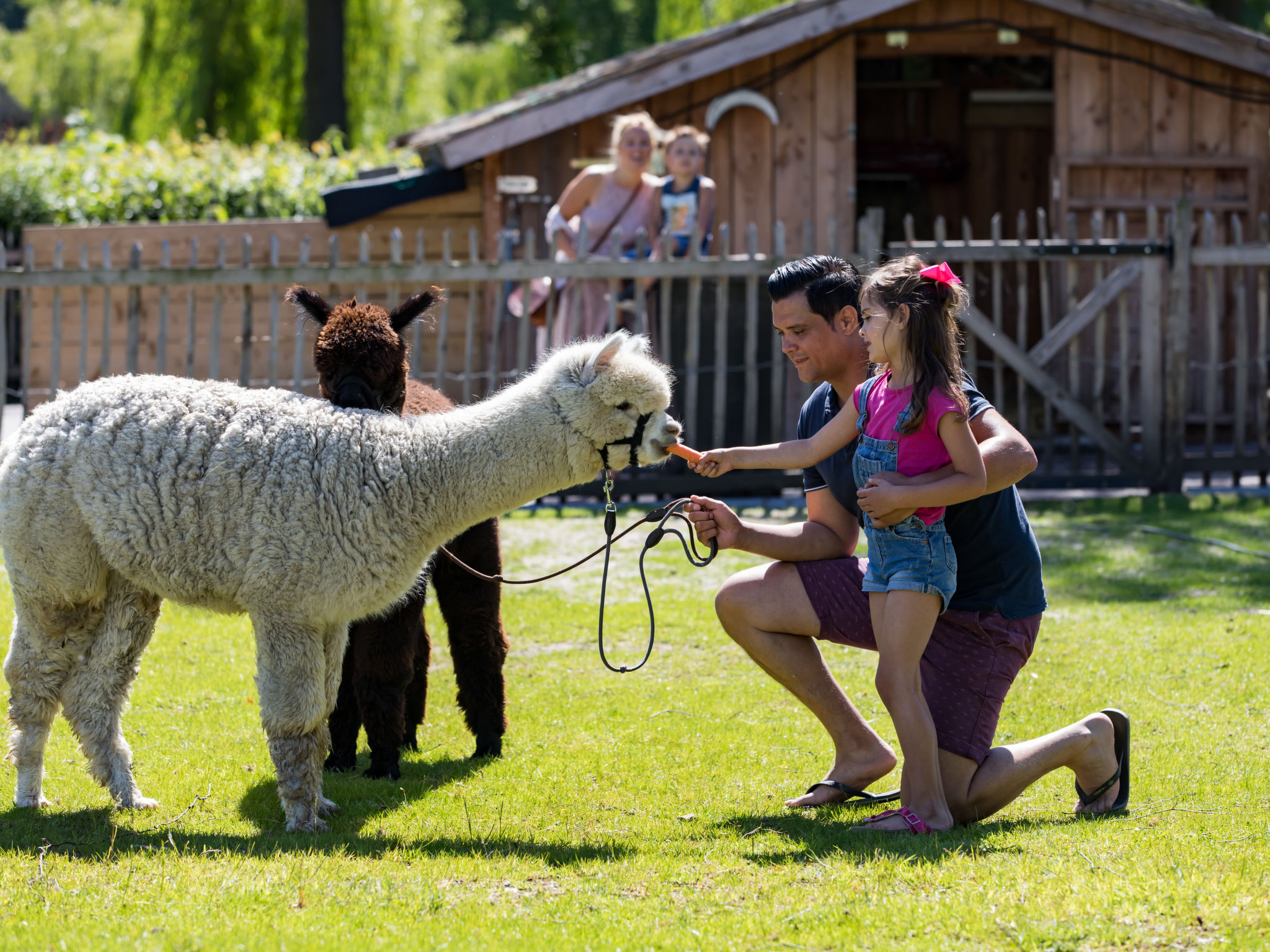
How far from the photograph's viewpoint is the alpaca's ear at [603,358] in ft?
13.5

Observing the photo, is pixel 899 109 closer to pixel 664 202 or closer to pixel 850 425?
pixel 664 202

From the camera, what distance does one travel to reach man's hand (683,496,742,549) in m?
4.34

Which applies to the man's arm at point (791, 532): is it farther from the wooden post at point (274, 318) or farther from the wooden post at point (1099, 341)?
the wooden post at point (1099, 341)

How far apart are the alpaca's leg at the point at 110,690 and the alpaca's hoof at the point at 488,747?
3.93 feet

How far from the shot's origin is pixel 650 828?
417 cm

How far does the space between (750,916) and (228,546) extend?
191 centimetres

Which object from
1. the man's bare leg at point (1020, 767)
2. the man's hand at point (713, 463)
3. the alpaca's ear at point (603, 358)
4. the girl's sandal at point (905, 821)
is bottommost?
the girl's sandal at point (905, 821)

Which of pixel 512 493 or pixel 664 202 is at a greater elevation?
pixel 664 202

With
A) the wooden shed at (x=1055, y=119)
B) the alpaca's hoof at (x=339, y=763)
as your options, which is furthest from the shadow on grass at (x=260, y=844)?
the wooden shed at (x=1055, y=119)

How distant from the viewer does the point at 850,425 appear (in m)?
4.25

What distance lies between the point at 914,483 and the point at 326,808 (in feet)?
7.07

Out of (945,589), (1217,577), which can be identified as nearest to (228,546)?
(945,589)

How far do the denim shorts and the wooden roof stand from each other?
897cm

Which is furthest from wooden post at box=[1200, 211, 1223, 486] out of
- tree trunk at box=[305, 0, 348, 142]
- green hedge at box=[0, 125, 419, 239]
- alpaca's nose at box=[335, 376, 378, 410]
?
tree trunk at box=[305, 0, 348, 142]
